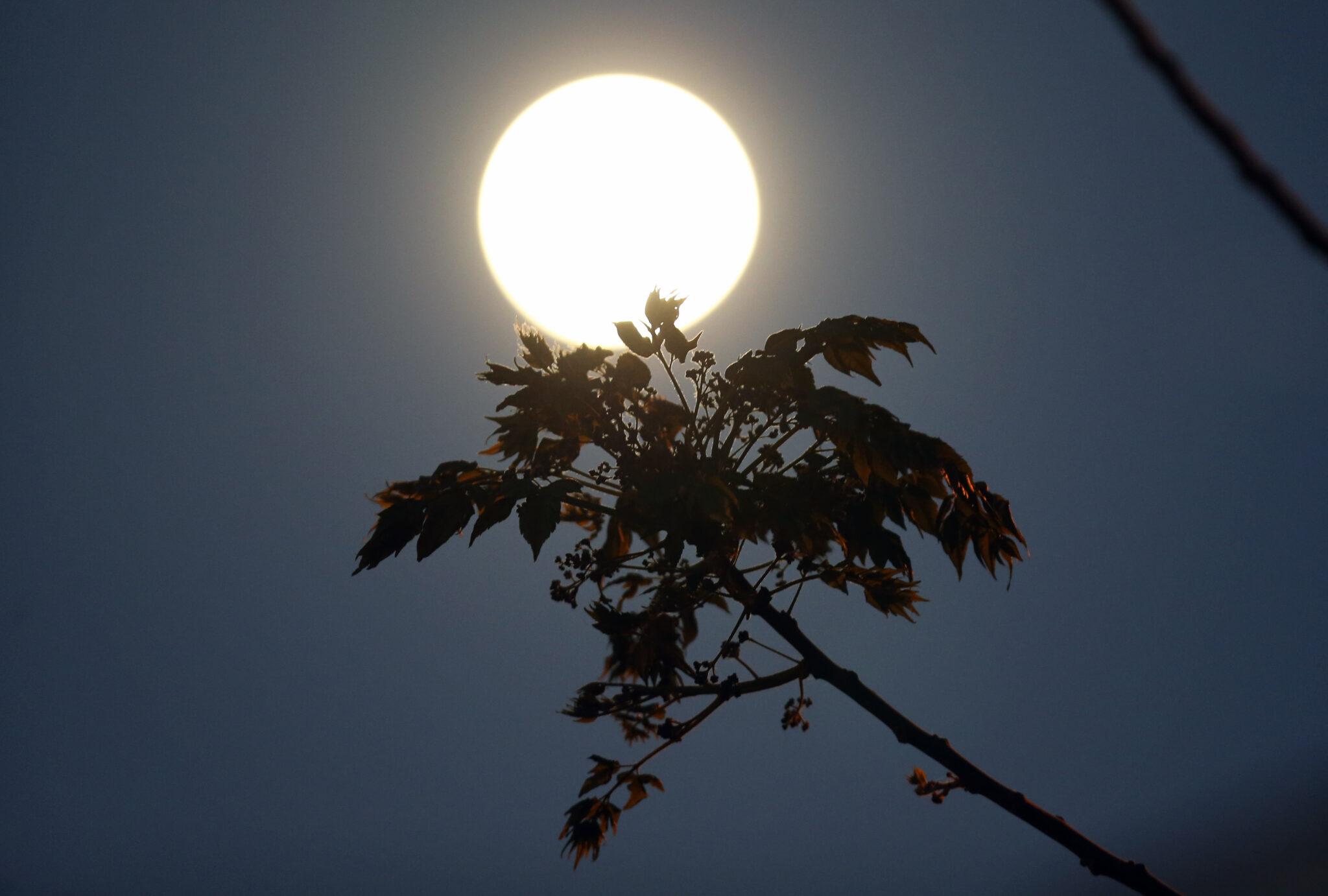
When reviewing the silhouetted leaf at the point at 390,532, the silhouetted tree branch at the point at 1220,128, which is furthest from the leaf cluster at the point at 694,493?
the silhouetted tree branch at the point at 1220,128

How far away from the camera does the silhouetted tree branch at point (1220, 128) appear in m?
0.62

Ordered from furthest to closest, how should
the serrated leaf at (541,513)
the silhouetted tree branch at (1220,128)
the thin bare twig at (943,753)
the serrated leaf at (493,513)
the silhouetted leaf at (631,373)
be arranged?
the silhouetted leaf at (631,373) < the serrated leaf at (493,513) < the serrated leaf at (541,513) < the thin bare twig at (943,753) < the silhouetted tree branch at (1220,128)

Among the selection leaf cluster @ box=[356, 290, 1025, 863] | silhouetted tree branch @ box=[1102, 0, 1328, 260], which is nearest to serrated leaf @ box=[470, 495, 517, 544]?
leaf cluster @ box=[356, 290, 1025, 863]

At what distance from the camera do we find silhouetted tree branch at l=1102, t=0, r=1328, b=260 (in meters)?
0.62

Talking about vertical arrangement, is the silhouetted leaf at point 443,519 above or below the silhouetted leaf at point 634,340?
below

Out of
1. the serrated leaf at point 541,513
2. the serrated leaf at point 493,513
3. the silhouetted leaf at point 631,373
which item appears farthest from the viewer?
the silhouetted leaf at point 631,373

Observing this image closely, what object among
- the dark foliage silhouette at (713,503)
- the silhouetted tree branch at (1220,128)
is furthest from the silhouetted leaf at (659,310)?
the silhouetted tree branch at (1220,128)

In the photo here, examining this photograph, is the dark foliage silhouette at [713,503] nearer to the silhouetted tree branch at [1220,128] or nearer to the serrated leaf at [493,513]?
the serrated leaf at [493,513]

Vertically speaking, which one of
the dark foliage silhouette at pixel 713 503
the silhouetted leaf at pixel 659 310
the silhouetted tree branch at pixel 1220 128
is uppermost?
the silhouetted leaf at pixel 659 310

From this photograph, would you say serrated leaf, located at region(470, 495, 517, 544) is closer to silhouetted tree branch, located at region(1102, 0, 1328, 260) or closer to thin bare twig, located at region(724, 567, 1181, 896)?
thin bare twig, located at region(724, 567, 1181, 896)

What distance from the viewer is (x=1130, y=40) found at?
2.14 ft

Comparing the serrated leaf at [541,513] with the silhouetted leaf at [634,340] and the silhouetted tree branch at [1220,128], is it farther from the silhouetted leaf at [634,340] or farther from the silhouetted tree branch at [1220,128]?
the silhouetted tree branch at [1220,128]

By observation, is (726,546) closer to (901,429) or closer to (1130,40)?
(901,429)

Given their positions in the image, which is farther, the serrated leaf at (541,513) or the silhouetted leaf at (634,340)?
the silhouetted leaf at (634,340)
